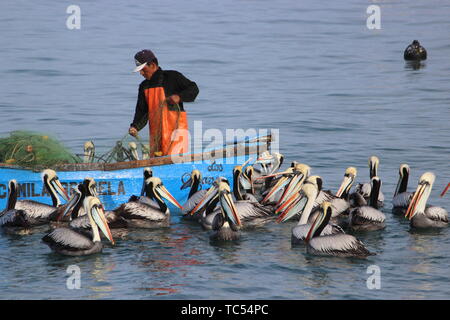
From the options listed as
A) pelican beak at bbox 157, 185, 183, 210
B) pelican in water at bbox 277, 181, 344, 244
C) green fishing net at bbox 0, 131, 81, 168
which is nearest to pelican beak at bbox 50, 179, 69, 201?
green fishing net at bbox 0, 131, 81, 168

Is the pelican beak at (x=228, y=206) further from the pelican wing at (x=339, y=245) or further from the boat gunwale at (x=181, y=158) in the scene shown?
the boat gunwale at (x=181, y=158)

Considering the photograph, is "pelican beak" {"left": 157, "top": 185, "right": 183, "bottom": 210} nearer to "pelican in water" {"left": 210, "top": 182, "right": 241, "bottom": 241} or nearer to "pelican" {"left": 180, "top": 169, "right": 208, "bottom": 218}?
"pelican" {"left": 180, "top": 169, "right": 208, "bottom": 218}

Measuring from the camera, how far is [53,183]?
15.2m

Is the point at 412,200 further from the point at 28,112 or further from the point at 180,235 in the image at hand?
the point at 28,112

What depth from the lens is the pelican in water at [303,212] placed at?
45.2 ft

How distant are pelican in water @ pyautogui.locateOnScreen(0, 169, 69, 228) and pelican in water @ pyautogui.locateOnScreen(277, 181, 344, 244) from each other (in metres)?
3.89

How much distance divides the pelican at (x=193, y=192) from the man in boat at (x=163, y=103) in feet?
2.25

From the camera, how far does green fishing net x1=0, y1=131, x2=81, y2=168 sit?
635 inches

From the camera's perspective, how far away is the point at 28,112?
86.0 ft

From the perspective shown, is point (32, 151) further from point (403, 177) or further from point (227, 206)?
point (403, 177)

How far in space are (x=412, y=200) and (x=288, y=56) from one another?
20.3 m

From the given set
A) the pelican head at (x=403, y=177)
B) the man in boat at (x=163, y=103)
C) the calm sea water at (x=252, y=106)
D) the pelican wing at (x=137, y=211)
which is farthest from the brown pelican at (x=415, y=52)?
the pelican wing at (x=137, y=211)

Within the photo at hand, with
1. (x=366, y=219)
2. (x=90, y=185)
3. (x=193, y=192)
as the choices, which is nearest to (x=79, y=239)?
(x=90, y=185)

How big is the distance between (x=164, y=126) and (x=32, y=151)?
2.52 metres
